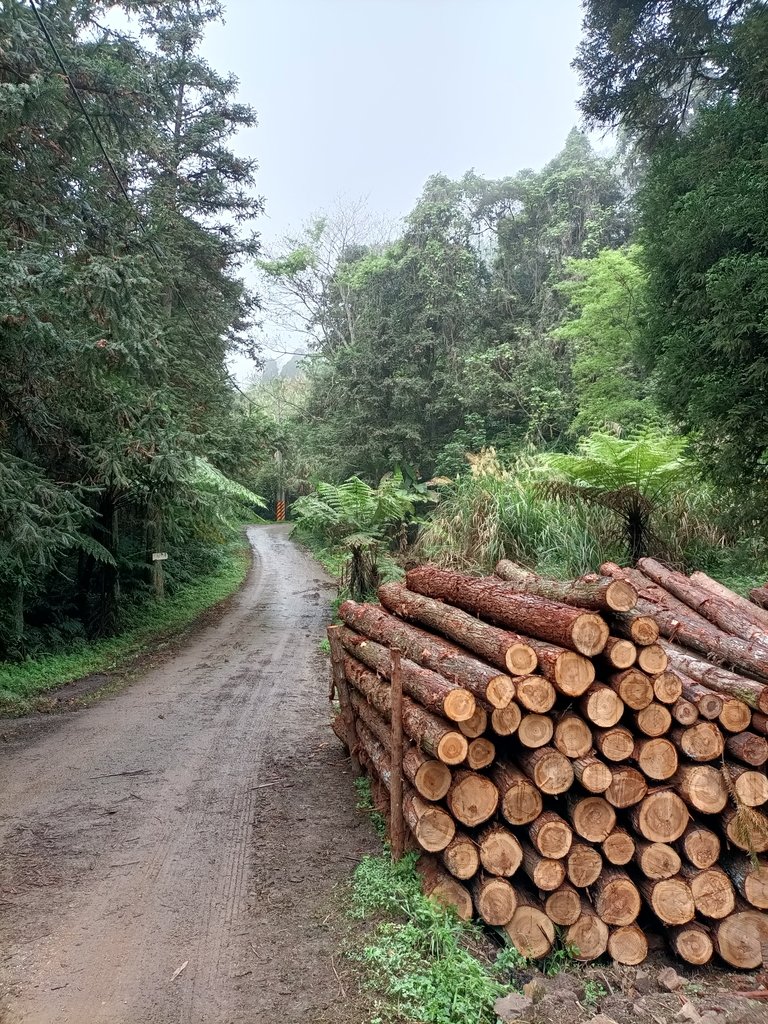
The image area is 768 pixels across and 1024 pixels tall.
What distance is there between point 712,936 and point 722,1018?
2.02ft

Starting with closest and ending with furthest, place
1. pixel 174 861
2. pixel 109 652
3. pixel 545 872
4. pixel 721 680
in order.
Result: pixel 545 872
pixel 721 680
pixel 174 861
pixel 109 652

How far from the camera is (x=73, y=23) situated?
9031mm

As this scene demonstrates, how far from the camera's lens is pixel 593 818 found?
136 inches

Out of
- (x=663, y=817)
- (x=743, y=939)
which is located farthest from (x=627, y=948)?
(x=663, y=817)

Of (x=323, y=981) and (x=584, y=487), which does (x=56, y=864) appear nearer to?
(x=323, y=981)

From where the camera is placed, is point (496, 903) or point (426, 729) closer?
point (496, 903)

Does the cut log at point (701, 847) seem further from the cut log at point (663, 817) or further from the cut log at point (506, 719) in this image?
the cut log at point (506, 719)

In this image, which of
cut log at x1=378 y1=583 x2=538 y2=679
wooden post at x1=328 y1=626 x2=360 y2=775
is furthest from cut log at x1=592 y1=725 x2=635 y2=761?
wooden post at x1=328 y1=626 x2=360 y2=775

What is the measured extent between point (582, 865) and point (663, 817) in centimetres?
53

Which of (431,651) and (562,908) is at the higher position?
(431,651)

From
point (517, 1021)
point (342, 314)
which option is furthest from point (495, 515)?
point (342, 314)

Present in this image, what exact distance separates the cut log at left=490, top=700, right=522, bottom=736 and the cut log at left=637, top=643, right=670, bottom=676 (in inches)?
30.5

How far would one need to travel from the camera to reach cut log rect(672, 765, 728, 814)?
3.49 m

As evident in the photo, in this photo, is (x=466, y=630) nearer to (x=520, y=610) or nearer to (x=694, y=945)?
(x=520, y=610)
